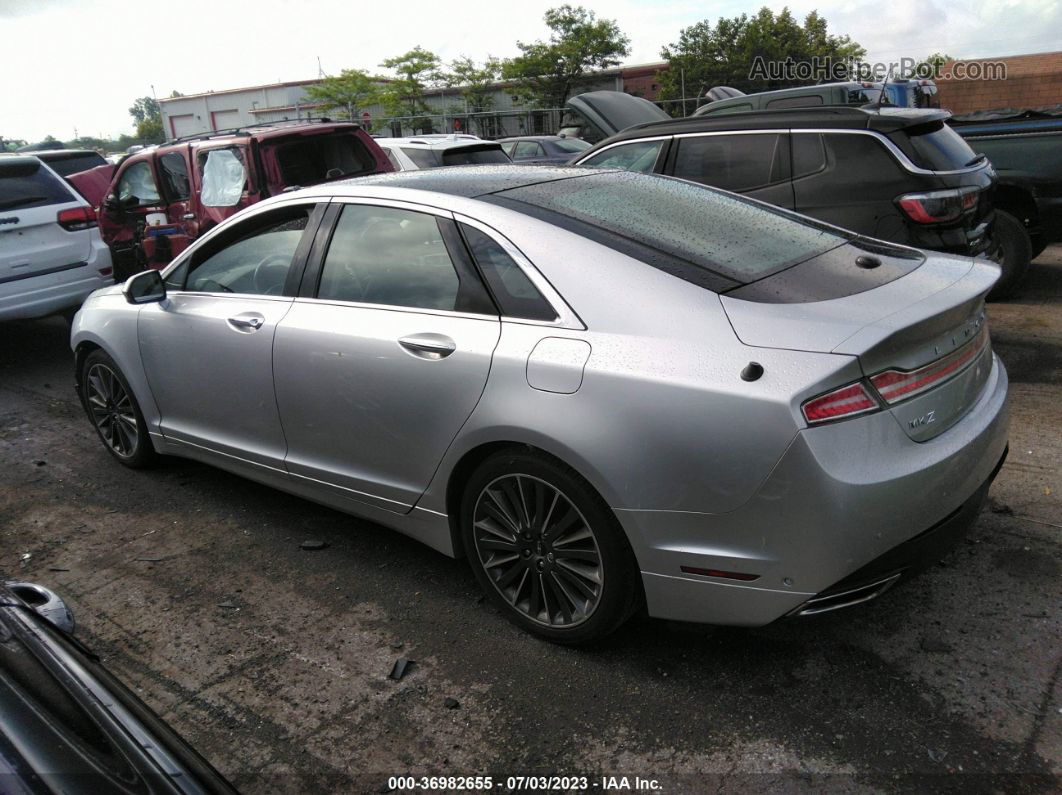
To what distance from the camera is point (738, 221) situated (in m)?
3.30

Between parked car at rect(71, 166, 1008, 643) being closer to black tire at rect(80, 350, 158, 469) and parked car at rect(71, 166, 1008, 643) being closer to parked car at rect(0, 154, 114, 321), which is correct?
black tire at rect(80, 350, 158, 469)

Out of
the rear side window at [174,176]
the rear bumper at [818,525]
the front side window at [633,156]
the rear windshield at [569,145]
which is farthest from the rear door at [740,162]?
the rear windshield at [569,145]

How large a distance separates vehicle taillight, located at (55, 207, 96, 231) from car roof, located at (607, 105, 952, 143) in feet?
17.1

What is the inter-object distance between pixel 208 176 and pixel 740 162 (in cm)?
480

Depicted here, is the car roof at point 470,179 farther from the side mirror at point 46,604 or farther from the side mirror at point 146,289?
the side mirror at point 46,604

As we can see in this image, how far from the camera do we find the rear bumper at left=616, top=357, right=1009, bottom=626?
2328 millimetres

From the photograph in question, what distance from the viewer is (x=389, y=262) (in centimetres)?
341

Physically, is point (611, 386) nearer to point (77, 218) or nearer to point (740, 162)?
point (740, 162)

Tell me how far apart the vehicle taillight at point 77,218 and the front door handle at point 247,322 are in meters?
4.77

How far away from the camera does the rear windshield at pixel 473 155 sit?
10539mm

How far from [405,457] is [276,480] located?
0.99m

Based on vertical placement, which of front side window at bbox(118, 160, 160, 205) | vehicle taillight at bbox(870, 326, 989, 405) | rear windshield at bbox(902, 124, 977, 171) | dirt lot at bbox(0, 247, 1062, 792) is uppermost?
front side window at bbox(118, 160, 160, 205)

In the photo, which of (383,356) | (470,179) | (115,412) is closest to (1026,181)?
(470,179)

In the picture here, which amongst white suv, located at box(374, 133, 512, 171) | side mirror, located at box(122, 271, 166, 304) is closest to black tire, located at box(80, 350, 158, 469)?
side mirror, located at box(122, 271, 166, 304)
